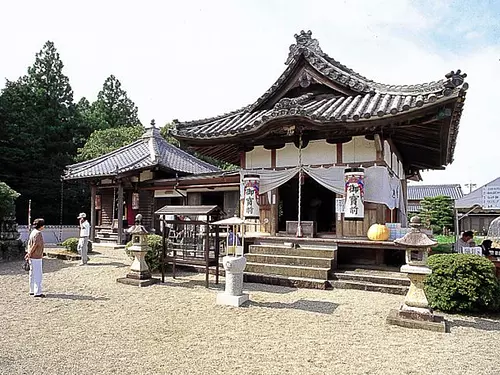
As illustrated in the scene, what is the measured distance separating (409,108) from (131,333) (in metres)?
7.11

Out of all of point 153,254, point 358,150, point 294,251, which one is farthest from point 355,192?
point 153,254

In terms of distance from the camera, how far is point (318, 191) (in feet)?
48.2

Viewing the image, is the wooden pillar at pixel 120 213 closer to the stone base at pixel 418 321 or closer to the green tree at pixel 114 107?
the stone base at pixel 418 321

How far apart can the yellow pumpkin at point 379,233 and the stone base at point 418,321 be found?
10.7ft

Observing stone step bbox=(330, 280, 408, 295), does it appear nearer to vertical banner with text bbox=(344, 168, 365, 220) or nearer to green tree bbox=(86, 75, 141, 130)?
vertical banner with text bbox=(344, 168, 365, 220)

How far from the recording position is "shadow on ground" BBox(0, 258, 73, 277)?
1083 cm

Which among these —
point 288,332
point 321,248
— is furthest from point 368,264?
point 288,332

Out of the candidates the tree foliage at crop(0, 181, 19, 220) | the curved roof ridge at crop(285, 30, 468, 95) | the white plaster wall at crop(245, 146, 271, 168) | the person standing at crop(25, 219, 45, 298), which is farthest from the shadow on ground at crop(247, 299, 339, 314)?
the tree foliage at crop(0, 181, 19, 220)

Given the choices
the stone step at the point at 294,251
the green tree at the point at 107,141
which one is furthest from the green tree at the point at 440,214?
the stone step at the point at 294,251

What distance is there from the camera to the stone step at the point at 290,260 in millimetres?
8999

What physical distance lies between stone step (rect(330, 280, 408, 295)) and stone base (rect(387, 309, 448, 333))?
6.67 feet

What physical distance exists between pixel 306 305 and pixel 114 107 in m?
39.7

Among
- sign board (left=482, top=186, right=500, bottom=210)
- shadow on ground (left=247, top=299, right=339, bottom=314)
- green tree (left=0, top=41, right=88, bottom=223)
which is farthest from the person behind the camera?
green tree (left=0, top=41, right=88, bottom=223)

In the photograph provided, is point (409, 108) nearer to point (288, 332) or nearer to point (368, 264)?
point (368, 264)
